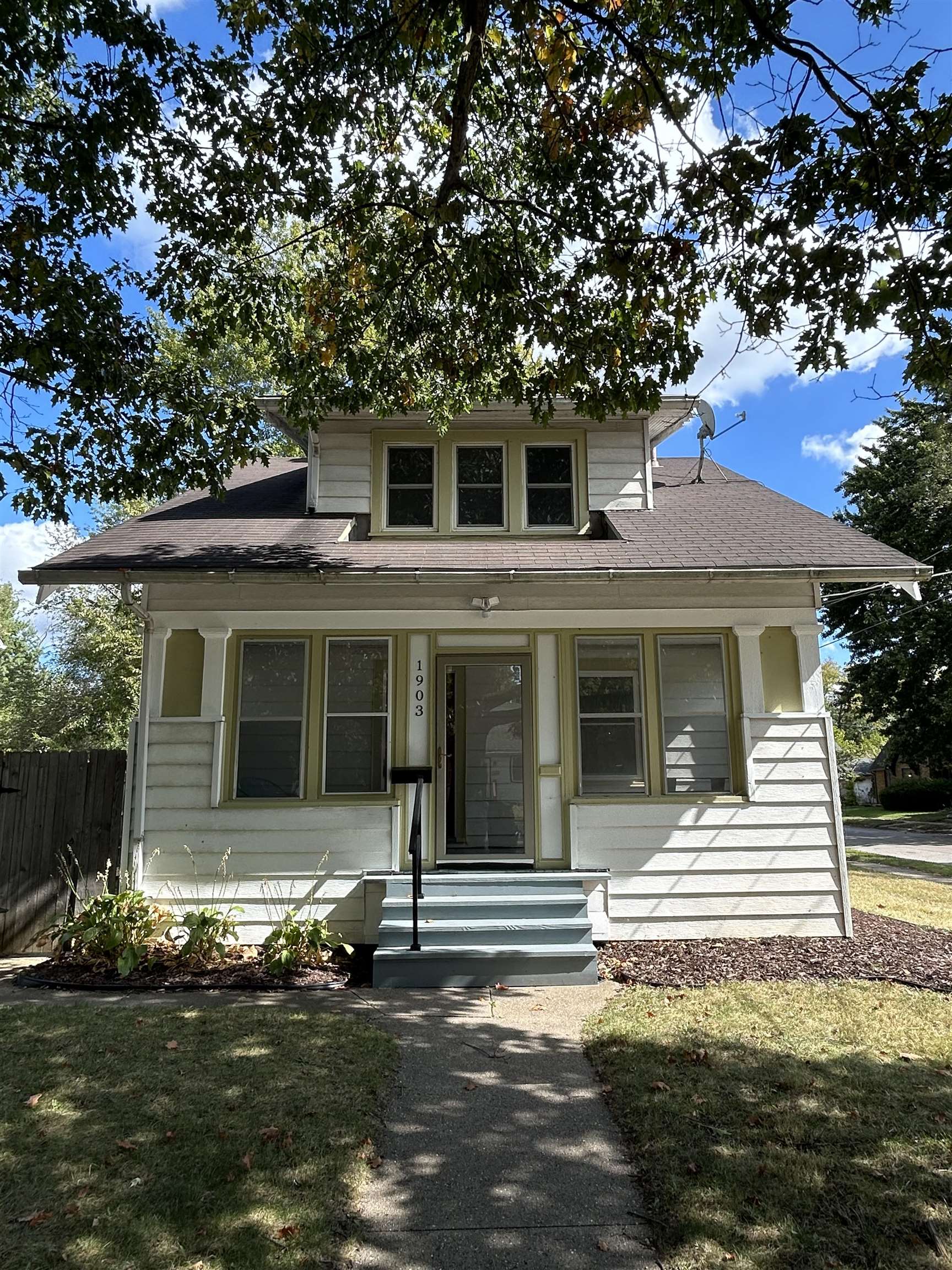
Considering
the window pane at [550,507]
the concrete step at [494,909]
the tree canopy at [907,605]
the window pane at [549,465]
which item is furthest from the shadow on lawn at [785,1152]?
the tree canopy at [907,605]

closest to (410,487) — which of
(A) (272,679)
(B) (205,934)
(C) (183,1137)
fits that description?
(A) (272,679)

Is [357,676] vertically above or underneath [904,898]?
above

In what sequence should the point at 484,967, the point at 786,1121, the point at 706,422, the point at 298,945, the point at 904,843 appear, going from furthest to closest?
the point at 904,843
the point at 706,422
the point at 298,945
the point at 484,967
the point at 786,1121

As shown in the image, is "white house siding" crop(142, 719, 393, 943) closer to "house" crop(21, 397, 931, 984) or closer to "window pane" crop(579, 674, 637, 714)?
"house" crop(21, 397, 931, 984)

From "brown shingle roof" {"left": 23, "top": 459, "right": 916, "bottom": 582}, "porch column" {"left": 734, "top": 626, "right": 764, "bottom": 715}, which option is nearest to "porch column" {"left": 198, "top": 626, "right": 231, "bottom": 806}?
"brown shingle roof" {"left": 23, "top": 459, "right": 916, "bottom": 582}

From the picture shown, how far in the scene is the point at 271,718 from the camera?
307 inches

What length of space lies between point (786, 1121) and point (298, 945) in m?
4.21

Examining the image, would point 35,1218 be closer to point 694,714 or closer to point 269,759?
point 269,759

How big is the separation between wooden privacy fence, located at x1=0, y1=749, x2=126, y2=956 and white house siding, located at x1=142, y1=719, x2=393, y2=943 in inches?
25.9

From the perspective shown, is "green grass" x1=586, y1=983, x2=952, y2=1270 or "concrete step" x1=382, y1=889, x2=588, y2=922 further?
"concrete step" x1=382, y1=889, x2=588, y2=922

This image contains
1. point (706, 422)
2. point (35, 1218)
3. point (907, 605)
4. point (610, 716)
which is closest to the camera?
point (35, 1218)

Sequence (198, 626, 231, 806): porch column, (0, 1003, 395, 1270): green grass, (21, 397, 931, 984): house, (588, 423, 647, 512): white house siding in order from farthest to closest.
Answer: (588, 423, 647, 512): white house siding
(198, 626, 231, 806): porch column
(21, 397, 931, 984): house
(0, 1003, 395, 1270): green grass

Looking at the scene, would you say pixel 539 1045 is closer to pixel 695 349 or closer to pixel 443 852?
pixel 443 852

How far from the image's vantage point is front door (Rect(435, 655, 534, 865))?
805 centimetres
